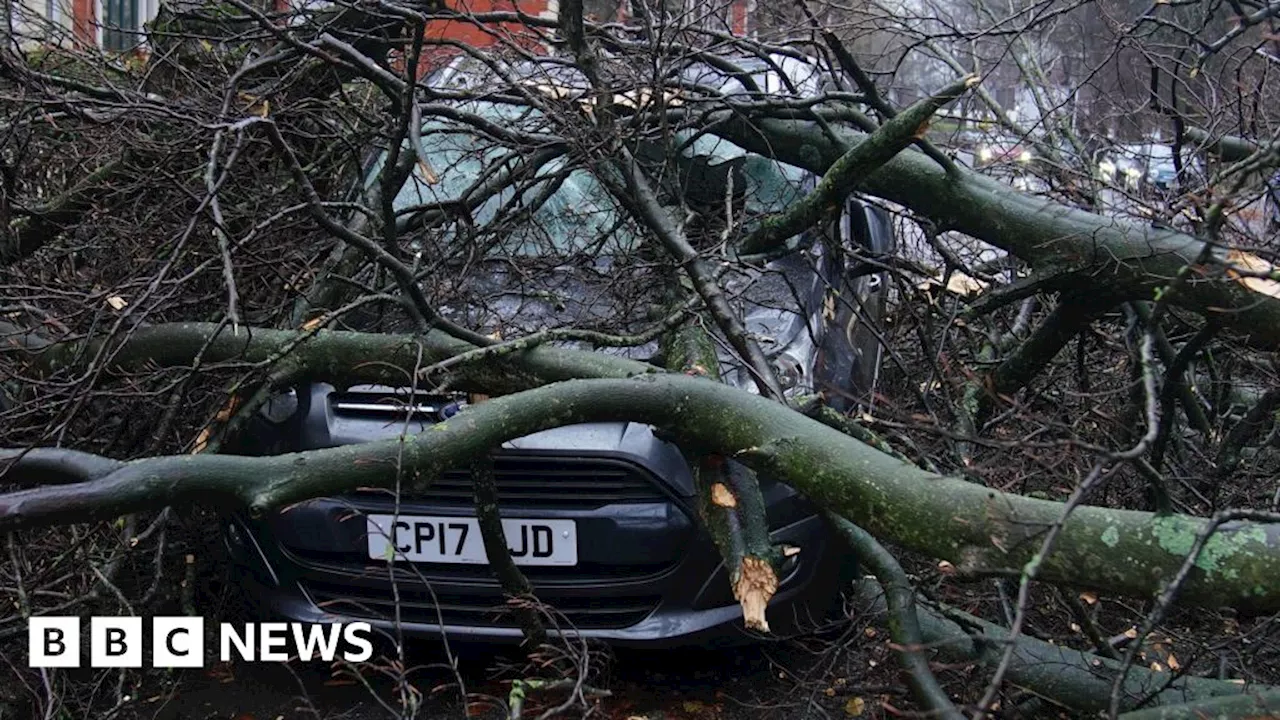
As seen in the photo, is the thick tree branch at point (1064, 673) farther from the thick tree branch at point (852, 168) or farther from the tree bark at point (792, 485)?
the thick tree branch at point (852, 168)

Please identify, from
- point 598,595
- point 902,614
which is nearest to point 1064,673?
point 902,614

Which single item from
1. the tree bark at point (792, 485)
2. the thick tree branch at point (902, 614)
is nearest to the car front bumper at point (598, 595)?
the thick tree branch at point (902, 614)

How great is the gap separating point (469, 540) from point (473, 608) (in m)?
0.21

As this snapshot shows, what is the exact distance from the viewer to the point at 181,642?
353 centimetres

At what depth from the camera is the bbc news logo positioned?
2.96 m

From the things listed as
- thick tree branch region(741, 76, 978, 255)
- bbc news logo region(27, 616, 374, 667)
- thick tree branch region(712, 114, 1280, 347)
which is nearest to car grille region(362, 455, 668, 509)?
bbc news logo region(27, 616, 374, 667)

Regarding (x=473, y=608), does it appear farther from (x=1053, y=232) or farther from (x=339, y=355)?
(x=1053, y=232)

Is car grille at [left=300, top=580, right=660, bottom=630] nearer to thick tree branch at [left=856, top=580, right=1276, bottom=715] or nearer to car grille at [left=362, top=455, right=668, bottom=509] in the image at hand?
car grille at [left=362, top=455, right=668, bottom=509]

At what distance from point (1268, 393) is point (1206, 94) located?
149 cm

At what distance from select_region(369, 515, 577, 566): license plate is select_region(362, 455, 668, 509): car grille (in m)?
0.07

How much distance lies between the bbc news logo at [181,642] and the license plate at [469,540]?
0.27 meters

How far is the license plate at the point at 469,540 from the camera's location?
317 centimetres

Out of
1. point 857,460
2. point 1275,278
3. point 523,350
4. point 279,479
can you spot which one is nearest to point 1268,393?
point 1275,278

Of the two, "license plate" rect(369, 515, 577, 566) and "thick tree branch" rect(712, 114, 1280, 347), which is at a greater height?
"thick tree branch" rect(712, 114, 1280, 347)
